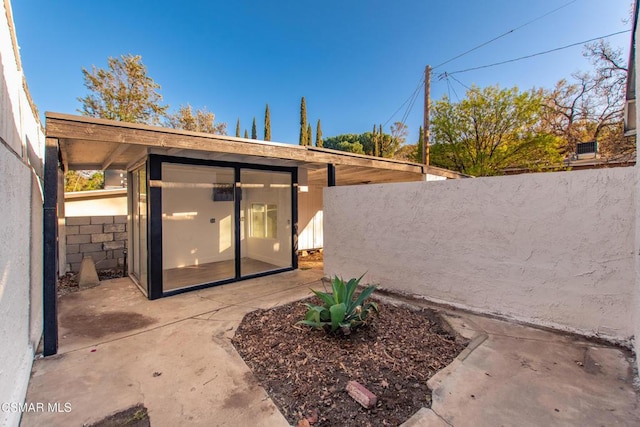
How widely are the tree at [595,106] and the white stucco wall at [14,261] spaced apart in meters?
13.3

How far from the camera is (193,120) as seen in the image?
1983 centimetres

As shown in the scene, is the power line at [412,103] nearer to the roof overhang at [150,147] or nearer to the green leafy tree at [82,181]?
the roof overhang at [150,147]

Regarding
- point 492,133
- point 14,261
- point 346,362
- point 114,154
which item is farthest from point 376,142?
point 14,261

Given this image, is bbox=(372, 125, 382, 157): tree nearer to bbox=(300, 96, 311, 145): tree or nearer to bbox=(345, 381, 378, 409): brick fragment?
bbox=(300, 96, 311, 145): tree

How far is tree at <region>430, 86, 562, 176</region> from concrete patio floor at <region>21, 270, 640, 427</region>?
13057mm

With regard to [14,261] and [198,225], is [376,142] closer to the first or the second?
[198,225]

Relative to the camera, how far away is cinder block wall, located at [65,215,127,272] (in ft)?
20.9

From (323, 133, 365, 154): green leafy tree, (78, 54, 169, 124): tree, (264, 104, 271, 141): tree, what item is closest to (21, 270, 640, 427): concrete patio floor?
(78, 54, 169, 124): tree

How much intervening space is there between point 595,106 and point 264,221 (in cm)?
1788

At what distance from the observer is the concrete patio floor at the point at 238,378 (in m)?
1.95

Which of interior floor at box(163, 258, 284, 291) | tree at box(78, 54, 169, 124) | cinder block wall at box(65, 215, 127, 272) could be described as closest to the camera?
interior floor at box(163, 258, 284, 291)

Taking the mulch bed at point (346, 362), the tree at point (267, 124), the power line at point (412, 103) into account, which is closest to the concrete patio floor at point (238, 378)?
the mulch bed at point (346, 362)

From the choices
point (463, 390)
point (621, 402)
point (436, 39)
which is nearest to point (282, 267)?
point (463, 390)

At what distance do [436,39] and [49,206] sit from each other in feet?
44.7
